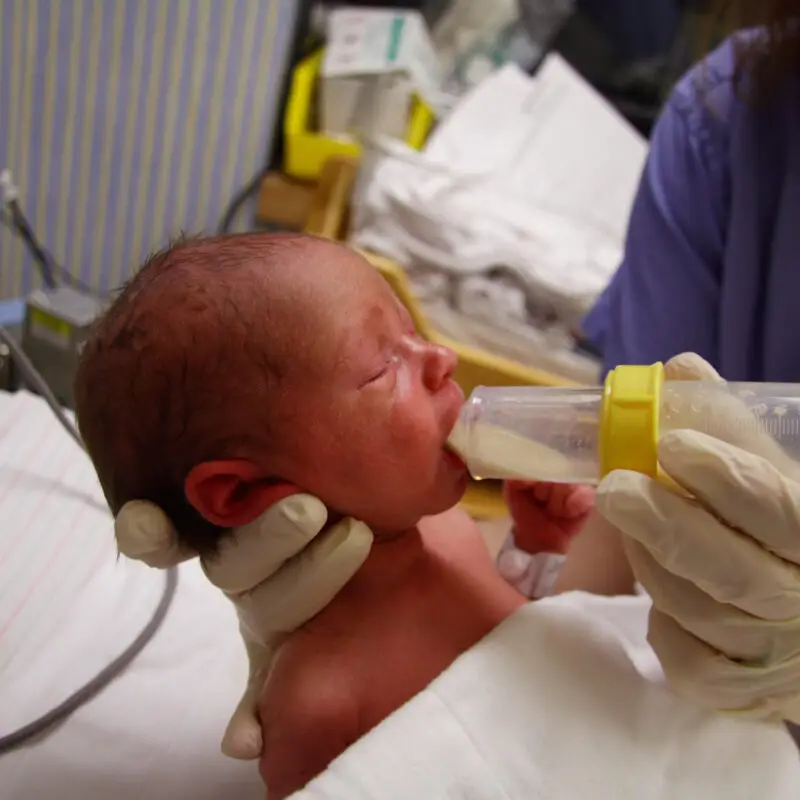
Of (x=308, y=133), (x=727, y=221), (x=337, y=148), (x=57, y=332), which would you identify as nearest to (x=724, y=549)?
(x=727, y=221)

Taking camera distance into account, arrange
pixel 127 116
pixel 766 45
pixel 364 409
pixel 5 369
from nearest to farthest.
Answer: pixel 364 409 → pixel 766 45 → pixel 5 369 → pixel 127 116

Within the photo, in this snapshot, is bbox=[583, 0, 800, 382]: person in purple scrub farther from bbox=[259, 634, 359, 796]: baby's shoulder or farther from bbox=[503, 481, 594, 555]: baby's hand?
bbox=[259, 634, 359, 796]: baby's shoulder

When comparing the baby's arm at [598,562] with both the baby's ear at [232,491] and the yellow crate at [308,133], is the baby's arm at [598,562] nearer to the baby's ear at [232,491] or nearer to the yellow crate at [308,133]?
the baby's ear at [232,491]

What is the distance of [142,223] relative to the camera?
6.66ft

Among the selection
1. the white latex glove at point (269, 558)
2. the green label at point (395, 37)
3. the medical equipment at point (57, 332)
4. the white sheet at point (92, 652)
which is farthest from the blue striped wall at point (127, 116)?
the white latex glove at point (269, 558)

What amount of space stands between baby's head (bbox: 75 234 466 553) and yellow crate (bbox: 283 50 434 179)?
4.35 ft

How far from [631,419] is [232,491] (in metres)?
0.29

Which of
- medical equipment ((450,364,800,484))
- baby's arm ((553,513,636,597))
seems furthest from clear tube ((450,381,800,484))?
baby's arm ((553,513,636,597))

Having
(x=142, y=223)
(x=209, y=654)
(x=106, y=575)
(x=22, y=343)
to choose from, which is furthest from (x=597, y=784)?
(x=142, y=223)

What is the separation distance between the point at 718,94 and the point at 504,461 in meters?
0.62

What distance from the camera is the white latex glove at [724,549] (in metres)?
0.58

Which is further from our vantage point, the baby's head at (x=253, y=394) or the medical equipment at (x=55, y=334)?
the medical equipment at (x=55, y=334)

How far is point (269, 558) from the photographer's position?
0.67m

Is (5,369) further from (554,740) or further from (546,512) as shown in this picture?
(554,740)
